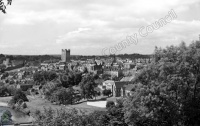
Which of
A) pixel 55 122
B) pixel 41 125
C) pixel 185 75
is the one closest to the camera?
pixel 55 122

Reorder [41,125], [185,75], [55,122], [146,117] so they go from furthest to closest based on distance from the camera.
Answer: [185,75] → [146,117] → [41,125] → [55,122]

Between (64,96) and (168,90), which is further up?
(168,90)

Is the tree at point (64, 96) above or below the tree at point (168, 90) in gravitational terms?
below

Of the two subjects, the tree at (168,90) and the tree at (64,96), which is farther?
the tree at (64,96)

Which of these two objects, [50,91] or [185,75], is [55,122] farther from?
[50,91]

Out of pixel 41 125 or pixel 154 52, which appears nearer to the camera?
pixel 41 125

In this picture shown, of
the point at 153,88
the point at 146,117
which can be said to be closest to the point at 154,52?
the point at 153,88

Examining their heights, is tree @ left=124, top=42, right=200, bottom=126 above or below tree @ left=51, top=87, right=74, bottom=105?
above

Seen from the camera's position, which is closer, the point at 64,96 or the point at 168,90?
the point at 168,90

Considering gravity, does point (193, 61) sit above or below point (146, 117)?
above

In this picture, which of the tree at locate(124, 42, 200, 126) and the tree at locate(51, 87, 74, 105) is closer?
the tree at locate(124, 42, 200, 126)

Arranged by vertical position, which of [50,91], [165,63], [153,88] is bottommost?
[50,91]
